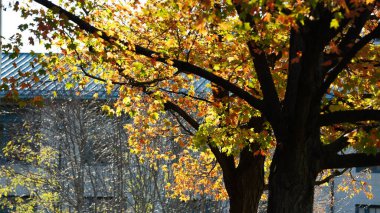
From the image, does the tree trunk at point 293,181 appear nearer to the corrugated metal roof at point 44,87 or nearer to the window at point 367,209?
the corrugated metal roof at point 44,87

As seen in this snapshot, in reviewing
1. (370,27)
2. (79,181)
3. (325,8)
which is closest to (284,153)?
(325,8)

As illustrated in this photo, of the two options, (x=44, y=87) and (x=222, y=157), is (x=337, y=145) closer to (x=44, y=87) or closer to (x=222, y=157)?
(x=222, y=157)

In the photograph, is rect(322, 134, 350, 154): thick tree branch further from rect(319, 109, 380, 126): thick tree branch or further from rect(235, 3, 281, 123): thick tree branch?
rect(235, 3, 281, 123): thick tree branch

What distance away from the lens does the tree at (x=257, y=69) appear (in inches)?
498

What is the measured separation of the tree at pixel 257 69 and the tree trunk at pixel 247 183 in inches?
0.8

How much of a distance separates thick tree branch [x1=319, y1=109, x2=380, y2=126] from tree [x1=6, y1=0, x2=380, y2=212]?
2cm

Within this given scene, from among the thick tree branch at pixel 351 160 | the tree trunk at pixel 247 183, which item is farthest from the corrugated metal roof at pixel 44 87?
the thick tree branch at pixel 351 160

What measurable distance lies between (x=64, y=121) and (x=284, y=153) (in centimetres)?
1542

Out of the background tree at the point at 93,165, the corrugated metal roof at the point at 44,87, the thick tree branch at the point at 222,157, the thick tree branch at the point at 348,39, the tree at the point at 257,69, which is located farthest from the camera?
the corrugated metal roof at the point at 44,87

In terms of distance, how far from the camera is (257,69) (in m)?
13.8

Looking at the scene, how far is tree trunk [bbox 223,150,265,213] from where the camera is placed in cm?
1731

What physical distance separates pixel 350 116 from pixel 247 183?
15.1 feet

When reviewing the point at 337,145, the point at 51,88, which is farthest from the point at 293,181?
the point at 51,88

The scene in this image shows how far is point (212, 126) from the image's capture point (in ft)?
53.0
